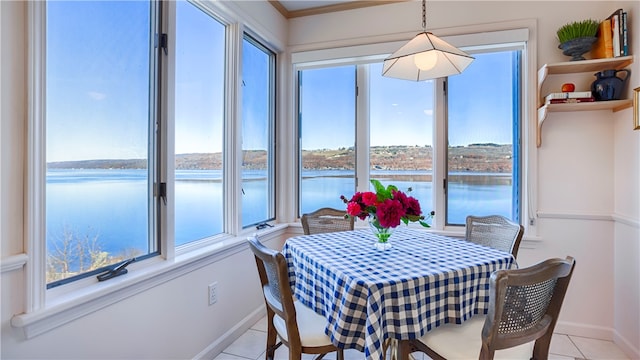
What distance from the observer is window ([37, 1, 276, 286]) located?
1336 mm

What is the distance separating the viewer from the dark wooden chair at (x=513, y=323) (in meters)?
1.19

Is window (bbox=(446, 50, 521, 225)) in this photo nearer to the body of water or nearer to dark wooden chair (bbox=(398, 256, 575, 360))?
the body of water

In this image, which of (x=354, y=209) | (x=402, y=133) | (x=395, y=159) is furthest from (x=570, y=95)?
(x=354, y=209)

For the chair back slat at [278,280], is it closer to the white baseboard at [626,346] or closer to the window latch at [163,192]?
the window latch at [163,192]

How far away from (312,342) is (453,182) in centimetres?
195

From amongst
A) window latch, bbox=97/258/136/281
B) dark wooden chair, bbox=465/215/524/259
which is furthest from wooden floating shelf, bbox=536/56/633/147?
window latch, bbox=97/258/136/281

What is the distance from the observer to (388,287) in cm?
130

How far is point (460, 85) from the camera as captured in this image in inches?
111

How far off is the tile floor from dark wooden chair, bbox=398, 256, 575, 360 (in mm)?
898

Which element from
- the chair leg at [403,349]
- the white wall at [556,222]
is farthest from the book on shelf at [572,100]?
the chair leg at [403,349]

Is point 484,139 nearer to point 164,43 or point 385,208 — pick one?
point 385,208

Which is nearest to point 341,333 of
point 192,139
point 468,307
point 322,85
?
point 468,307

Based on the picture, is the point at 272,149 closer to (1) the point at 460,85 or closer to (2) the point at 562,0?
(1) the point at 460,85

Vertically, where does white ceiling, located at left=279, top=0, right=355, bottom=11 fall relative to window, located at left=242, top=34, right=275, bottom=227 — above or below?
above
